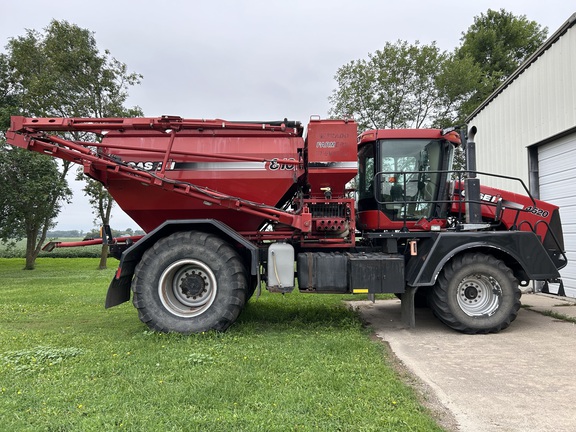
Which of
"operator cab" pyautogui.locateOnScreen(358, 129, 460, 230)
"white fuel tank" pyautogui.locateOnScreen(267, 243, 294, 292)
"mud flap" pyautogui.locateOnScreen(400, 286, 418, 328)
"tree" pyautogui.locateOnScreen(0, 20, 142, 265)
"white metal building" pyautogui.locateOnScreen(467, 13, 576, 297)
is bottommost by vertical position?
"mud flap" pyautogui.locateOnScreen(400, 286, 418, 328)

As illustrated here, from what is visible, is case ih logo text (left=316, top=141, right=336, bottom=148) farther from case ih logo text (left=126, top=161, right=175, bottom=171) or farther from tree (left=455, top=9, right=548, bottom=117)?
tree (left=455, top=9, right=548, bottom=117)

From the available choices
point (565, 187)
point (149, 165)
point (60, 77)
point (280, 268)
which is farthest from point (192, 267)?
point (60, 77)

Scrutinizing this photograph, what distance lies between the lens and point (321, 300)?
330 inches

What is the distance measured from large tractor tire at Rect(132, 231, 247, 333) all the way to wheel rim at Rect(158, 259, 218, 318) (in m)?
0.01

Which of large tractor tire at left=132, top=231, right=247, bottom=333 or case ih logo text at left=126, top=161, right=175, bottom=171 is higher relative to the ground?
case ih logo text at left=126, top=161, right=175, bottom=171

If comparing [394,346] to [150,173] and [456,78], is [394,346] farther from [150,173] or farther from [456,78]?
[456,78]

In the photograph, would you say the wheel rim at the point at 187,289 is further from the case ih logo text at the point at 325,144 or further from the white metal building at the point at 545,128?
the white metal building at the point at 545,128

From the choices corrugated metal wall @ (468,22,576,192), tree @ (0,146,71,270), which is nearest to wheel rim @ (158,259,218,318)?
corrugated metal wall @ (468,22,576,192)

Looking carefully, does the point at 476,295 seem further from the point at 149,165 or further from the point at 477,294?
the point at 149,165

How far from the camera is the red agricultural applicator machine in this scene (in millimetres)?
5402

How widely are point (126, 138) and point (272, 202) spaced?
2.38 m

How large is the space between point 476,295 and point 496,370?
69.8 inches

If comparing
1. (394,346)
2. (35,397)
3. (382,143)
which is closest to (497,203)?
(382,143)

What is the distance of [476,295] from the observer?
18.6 feet
